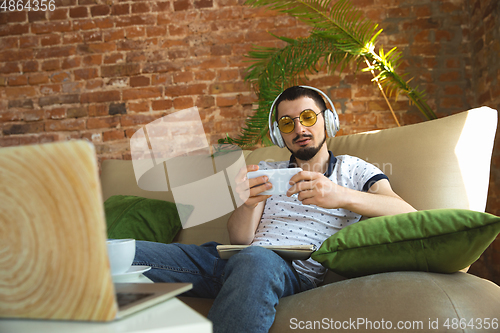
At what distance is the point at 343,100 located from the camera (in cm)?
250

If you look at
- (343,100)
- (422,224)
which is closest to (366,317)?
(422,224)

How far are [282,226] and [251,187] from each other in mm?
266

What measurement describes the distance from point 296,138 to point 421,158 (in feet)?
1.60

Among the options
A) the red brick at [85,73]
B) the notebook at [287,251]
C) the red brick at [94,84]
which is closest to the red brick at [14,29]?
the red brick at [85,73]

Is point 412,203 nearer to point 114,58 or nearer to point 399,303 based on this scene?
point 399,303

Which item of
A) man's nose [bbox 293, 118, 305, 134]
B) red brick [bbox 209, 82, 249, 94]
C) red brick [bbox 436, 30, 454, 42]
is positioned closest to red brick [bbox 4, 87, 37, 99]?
red brick [bbox 209, 82, 249, 94]

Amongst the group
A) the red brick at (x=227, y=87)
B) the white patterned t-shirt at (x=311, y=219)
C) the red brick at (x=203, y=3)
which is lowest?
the white patterned t-shirt at (x=311, y=219)

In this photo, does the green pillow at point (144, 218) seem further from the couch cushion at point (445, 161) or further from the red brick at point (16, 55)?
the red brick at point (16, 55)

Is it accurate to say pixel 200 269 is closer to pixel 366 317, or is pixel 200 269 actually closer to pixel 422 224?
pixel 366 317

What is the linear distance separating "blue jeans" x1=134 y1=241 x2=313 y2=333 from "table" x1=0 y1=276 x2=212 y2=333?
0.45m

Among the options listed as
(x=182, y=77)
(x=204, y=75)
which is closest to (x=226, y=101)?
(x=204, y=75)

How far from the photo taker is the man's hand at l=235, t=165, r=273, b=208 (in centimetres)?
117

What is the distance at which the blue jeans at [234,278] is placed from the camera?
82cm

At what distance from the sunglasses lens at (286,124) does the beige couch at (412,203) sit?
0.26 meters
